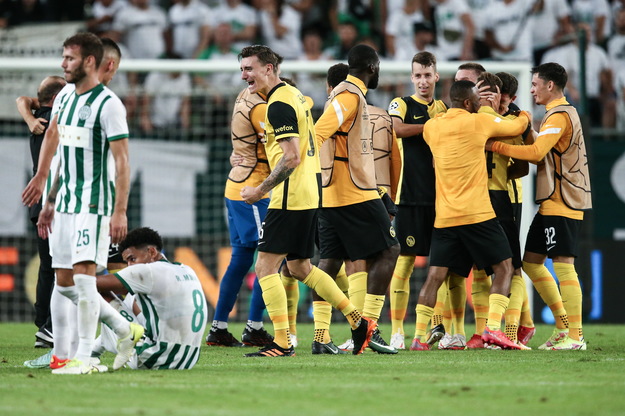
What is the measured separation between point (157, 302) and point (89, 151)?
987 mm

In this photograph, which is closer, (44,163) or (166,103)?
(44,163)

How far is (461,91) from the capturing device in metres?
8.07

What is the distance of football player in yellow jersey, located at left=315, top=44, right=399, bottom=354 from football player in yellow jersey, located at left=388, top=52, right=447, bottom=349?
725 mm

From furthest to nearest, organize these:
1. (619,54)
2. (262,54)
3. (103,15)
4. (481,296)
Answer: (619,54), (103,15), (481,296), (262,54)

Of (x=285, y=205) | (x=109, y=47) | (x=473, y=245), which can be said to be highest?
(x=109, y=47)

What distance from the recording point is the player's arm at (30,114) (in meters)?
8.29

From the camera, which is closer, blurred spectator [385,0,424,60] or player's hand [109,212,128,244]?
player's hand [109,212,128,244]

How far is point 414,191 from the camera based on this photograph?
8.58 m

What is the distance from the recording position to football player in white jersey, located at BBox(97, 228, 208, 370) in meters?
6.04

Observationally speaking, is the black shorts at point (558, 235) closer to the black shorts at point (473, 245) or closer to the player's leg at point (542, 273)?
the player's leg at point (542, 273)

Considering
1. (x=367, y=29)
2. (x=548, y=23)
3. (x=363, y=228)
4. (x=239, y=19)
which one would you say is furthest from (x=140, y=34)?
(x=363, y=228)

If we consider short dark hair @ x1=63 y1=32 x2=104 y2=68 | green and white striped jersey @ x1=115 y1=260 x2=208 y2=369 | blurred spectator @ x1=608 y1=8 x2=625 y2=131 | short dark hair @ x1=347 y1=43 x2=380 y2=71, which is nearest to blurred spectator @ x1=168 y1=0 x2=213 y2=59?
blurred spectator @ x1=608 y1=8 x2=625 y2=131

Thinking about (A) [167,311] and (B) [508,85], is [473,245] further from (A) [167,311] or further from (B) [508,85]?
(A) [167,311]

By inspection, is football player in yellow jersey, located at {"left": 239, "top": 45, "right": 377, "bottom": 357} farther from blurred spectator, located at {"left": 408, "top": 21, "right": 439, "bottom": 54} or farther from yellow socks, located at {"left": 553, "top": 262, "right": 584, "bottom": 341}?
blurred spectator, located at {"left": 408, "top": 21, "right": 439, "bottom": 54}
